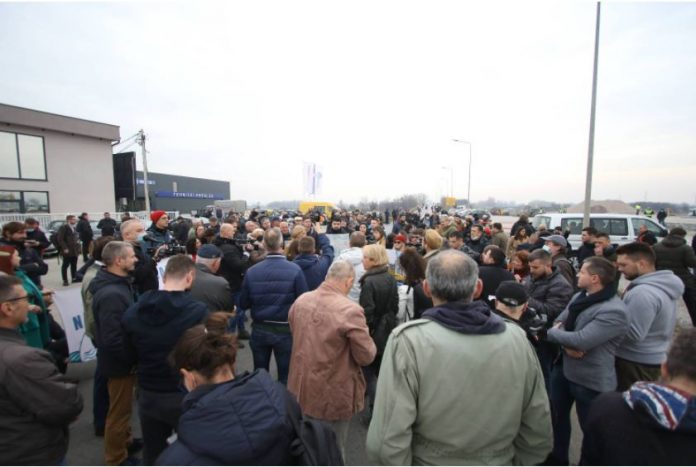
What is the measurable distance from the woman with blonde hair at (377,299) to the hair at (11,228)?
525cm

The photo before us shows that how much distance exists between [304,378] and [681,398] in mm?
2253

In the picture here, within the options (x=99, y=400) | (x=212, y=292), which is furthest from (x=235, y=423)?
(x=99, y=400)

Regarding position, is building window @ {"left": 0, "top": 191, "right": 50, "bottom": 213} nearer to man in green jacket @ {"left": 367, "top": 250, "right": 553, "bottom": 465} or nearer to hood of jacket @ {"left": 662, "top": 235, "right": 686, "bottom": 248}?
man in green jacket @ {"left": 367, "top": 250, "right": 553, "bottom": 465}

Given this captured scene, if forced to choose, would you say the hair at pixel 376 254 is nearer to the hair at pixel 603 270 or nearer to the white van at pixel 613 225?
the hair at pixel 603 270

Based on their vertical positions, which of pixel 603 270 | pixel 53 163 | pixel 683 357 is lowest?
pixel 683 357

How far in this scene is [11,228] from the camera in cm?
504

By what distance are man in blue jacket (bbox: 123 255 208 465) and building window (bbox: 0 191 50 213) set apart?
91.4 feet

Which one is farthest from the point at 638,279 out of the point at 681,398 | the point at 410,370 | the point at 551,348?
the point at 410,370

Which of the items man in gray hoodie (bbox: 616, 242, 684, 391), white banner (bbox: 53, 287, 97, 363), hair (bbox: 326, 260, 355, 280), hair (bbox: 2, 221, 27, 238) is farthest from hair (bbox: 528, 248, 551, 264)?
hair (bbox: 2, 221, 27, 238)

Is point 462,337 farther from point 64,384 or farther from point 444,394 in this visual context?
point 64,384

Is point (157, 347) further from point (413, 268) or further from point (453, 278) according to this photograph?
point (413, 268)

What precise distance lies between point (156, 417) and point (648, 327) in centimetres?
387

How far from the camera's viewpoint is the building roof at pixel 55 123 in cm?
2202

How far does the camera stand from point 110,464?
3.07 m
